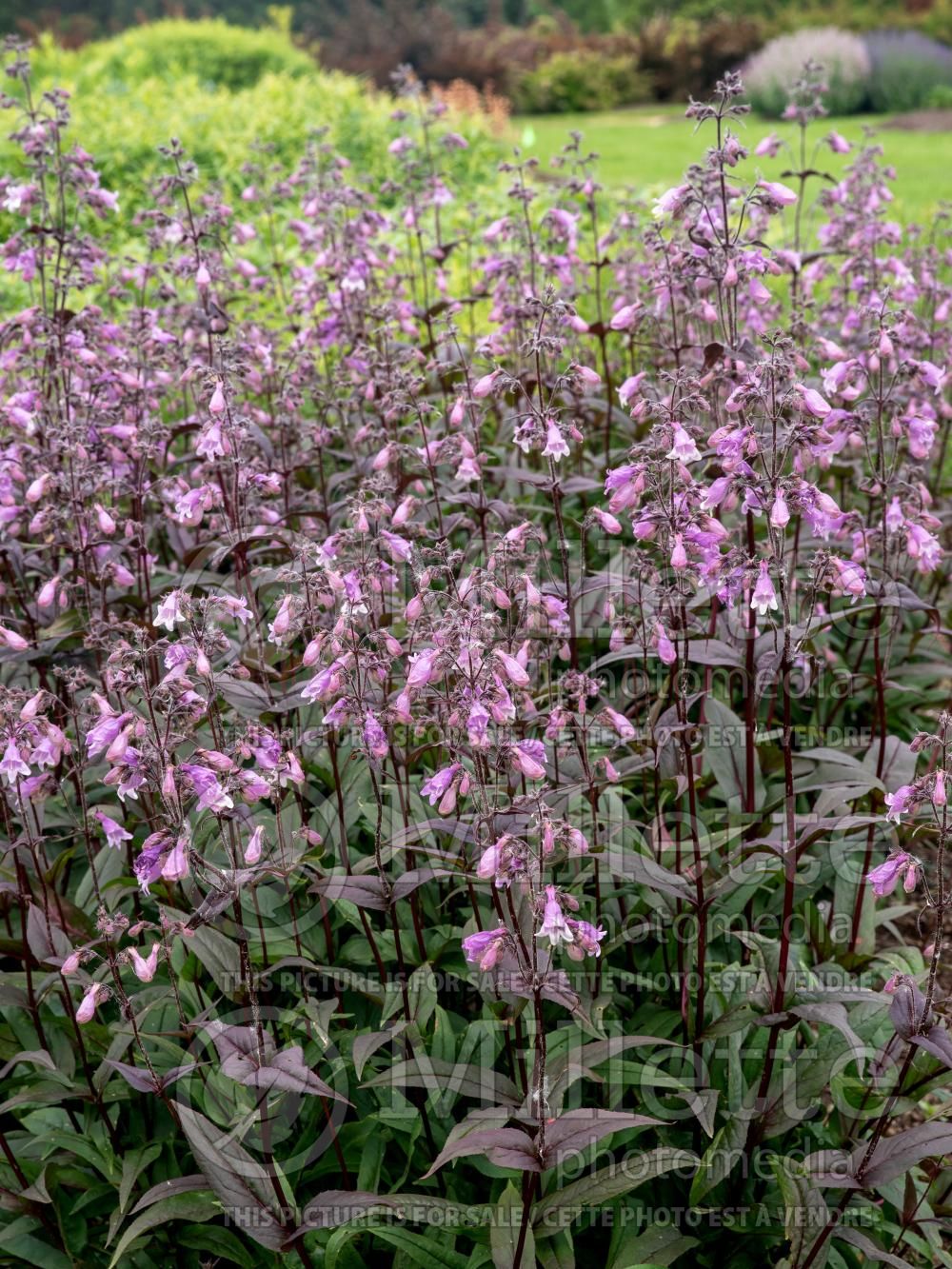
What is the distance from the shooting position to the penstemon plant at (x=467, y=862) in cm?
274

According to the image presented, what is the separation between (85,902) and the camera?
3764mm

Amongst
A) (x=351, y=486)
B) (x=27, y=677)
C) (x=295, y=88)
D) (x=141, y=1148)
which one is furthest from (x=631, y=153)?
(x=141, y=1148)

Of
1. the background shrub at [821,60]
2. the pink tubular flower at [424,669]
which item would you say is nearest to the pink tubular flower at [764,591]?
the pink tubular flower at [424,669]

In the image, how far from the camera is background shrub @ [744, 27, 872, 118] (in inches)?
956

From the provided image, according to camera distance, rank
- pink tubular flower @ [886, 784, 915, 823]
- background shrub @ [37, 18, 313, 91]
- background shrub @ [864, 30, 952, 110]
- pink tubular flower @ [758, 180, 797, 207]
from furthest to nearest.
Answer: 1. background shrub @ [864, 30, 952, 110]
2. background shrub @ [37, 18, 313, 91]
3. pink tubular flower @ [758, 180, 797, 207]
4. pink tubular flower @ [886, 784, 915, 823]

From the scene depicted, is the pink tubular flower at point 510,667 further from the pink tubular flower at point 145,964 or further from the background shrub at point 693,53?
the background shrub at point 693,53

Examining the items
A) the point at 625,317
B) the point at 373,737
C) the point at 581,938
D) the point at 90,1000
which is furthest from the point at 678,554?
the point at 90,1000

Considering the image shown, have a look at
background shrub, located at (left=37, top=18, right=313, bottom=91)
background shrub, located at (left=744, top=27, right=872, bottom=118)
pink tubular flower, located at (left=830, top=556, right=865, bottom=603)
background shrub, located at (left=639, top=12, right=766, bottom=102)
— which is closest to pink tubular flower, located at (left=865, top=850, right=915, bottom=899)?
pink tubular flower, located at (left=830, top=556, right=865, bottom=603)

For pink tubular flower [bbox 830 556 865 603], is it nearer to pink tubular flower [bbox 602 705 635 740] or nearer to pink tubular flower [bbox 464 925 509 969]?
pink tubular flower [bbox 602 705 635 740]

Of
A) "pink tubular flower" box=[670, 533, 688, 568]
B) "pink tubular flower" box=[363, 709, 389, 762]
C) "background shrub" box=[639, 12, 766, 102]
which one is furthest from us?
"background shrub" box=[639, 12, 766, 102]

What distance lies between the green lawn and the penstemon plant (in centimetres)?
929

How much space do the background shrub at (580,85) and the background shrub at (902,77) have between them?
218 inches

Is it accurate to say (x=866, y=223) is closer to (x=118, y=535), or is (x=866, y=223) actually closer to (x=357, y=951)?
(x=118, y=535)

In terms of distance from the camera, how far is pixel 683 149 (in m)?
20.5
